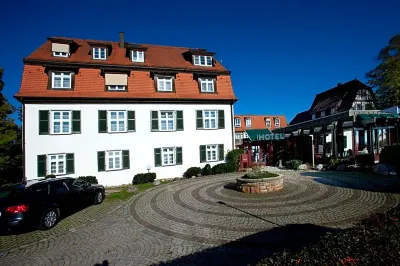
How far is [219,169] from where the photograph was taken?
70.4ft

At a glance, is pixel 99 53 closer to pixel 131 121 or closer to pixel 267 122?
pixel 131 121

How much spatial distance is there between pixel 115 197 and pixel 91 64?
12.0 m

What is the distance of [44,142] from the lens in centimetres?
1762

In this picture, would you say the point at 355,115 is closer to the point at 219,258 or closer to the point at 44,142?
the point at 219,258

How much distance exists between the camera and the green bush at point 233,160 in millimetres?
21938

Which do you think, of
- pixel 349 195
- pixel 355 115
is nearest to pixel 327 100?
pixel 355 115

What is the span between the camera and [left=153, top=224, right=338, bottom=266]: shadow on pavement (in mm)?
5684

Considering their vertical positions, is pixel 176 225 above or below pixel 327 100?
below

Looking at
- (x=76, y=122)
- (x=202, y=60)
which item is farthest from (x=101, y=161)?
(x=202, y=60)

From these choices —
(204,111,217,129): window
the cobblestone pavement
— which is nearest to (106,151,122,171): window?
the cobblestone pavement

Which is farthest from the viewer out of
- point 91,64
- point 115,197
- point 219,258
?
point 91,64

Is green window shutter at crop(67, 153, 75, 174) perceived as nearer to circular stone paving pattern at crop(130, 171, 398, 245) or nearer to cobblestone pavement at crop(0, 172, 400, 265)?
circular stone paving pattern at crop(130, 171, 398, 245)

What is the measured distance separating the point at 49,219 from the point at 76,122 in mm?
11227

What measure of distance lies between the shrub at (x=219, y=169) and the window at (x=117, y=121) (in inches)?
337
